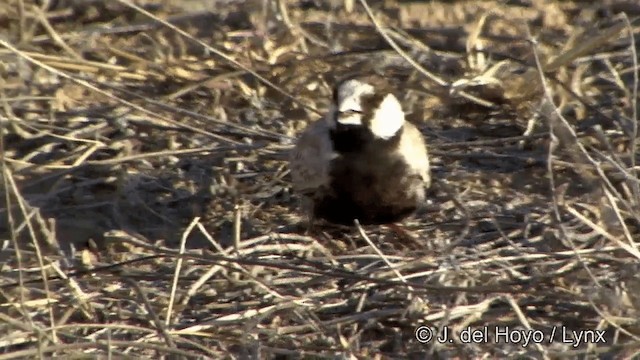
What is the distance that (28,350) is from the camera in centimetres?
351

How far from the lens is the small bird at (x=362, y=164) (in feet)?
14.8

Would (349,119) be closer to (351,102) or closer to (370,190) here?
(351,102)

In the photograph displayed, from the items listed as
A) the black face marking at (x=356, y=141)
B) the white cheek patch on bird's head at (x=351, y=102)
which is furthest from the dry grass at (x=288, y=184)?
the white cheek patch on bird's head at (x=351, y=102)

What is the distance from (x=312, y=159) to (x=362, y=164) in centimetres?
20

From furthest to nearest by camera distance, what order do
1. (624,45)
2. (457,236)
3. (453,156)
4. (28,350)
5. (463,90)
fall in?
(624,45)
(463,90)
(453,156)
(457,236)
(28,350)

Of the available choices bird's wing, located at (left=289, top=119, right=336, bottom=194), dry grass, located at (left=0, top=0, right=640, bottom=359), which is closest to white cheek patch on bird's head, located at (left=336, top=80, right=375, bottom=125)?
bird's wing, located at (left=289, top=119, right=336, bottom=194)

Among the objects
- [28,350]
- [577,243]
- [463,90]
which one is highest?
[463,90]

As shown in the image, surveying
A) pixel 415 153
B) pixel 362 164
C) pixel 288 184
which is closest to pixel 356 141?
pixel 362 164

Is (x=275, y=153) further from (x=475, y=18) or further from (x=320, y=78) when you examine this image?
(x=475, y=18)

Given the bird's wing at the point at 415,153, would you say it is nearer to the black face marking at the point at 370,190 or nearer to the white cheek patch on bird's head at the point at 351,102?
the black face marking at the point at 370,190

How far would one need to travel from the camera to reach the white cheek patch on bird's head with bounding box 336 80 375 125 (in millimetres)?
4500

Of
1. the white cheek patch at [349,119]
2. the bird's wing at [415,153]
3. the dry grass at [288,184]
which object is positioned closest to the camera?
the dry grass at [288,184]

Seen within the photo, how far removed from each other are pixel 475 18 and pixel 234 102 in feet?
4.44

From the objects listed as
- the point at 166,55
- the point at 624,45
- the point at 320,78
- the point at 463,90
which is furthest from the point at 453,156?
the point at 166,55
